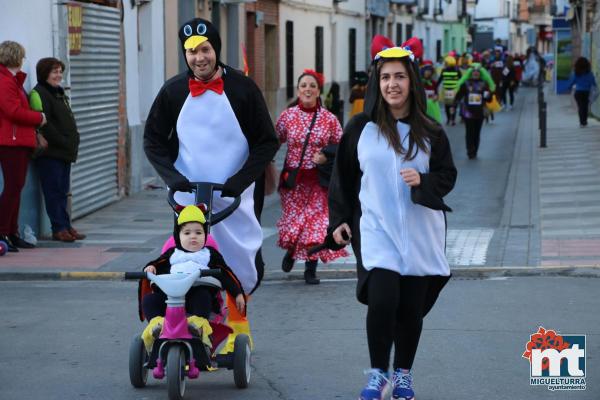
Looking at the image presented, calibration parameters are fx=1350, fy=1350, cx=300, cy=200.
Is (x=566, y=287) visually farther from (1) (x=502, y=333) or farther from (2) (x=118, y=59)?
(2) (x=118, y=59)

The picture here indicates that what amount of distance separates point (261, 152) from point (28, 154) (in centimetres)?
599

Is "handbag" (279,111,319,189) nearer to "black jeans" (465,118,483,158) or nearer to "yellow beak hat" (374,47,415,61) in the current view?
"yellow beak hat" (374,47,415,61)

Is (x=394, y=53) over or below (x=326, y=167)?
over

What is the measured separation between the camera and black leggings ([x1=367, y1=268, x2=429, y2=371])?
20.0 ft

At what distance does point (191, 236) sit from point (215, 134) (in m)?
0.74

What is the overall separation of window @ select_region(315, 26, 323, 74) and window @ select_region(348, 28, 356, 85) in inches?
191

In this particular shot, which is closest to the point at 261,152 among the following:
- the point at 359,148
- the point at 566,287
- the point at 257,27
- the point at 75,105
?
the point at 359,148

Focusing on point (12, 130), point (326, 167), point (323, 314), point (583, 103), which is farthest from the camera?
point (583, 103)

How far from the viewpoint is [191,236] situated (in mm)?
6547

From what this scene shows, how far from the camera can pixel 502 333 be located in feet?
27.2

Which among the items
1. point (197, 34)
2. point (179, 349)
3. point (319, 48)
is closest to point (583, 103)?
point (319, 48)

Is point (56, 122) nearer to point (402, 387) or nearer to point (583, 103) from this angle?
point (402, 387)

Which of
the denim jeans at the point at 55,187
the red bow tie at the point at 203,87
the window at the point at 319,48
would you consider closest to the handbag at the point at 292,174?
the denim jeans at the point at 55,187

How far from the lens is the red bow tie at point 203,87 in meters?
7.00
